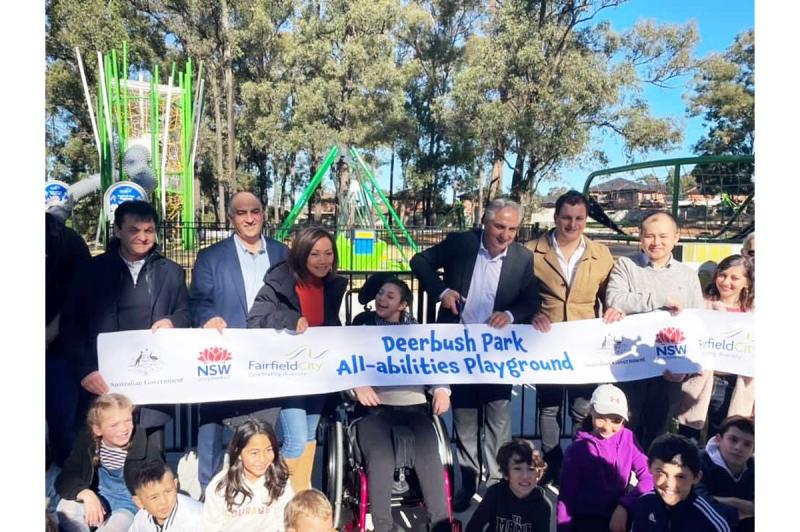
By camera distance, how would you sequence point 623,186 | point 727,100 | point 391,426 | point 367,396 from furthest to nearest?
point 727,100 → point 623,186 → point 367,396 → point 391,426

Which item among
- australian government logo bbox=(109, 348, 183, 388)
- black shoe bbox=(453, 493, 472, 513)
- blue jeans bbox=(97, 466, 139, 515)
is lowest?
black shoe bbox=(453, 493, 472, 513)

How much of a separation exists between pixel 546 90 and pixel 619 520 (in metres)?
15.9

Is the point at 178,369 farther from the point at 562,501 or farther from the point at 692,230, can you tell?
the point at 692,230

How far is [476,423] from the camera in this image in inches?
144

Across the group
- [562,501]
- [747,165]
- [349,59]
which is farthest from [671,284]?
[349,59]

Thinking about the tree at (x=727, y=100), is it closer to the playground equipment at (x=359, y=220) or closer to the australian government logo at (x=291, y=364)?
the playground equipment at (x=359, y=220)

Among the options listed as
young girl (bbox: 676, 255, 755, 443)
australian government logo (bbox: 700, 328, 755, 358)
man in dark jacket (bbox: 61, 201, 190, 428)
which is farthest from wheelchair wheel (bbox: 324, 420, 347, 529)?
australian government logo (bbox: 700, 328, 755, 358)

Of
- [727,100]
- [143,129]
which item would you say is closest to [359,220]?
[143,129]

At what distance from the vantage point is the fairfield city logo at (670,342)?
3699mm

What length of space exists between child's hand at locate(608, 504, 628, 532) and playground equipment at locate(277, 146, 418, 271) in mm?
9379

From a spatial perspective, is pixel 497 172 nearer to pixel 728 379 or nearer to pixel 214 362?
pixel 728 379

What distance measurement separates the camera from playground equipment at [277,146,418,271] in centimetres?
1391

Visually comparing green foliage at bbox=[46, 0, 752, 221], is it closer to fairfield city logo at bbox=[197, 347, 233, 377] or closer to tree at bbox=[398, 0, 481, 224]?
tree at bbox=[398, 0, 481, 224]

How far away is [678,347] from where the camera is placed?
12.3 ft
